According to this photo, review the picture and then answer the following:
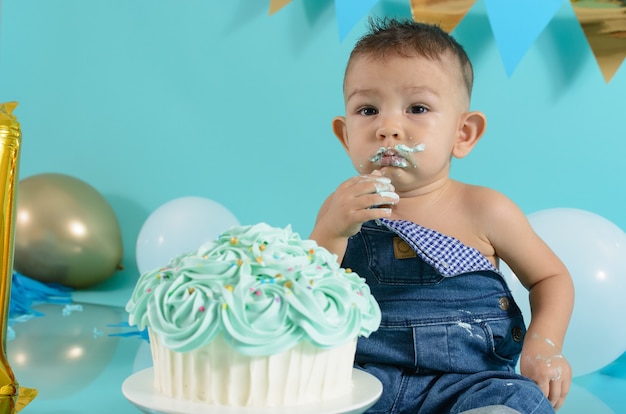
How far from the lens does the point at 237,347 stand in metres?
1.13

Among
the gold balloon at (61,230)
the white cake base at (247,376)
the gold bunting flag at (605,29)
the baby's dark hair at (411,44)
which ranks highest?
the gold bunting flag at (605,29)

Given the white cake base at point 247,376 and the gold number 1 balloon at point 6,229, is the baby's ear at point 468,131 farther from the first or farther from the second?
the gold number 1 balloon at point 6,229

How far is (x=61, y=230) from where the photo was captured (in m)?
3.51

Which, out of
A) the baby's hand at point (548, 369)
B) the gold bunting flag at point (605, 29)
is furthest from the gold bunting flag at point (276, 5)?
the baby's hand at point (548, 369)

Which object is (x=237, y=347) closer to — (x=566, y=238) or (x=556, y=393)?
(x=556, y=393)

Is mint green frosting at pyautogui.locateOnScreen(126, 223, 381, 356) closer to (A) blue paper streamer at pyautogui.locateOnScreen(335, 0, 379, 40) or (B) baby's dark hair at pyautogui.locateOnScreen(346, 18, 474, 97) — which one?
(B) baby's dark hair at pyautogui.locateOnScreen(346, 18, 474, 97)

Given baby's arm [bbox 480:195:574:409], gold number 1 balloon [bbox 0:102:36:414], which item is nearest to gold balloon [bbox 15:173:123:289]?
gold number 1 balloon [bbox 0:102:36:414]

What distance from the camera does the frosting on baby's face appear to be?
1551 mm

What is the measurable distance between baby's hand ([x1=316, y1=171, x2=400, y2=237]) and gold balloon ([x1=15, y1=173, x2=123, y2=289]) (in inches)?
89.3

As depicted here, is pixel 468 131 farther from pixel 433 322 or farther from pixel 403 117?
pixel 433 322

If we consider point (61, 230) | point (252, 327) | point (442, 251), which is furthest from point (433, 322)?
point (61, 230)

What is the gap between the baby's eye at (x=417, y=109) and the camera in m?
1.59

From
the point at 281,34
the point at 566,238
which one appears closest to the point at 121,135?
the point at 281,34

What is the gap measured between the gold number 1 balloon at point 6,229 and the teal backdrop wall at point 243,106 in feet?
7.11
